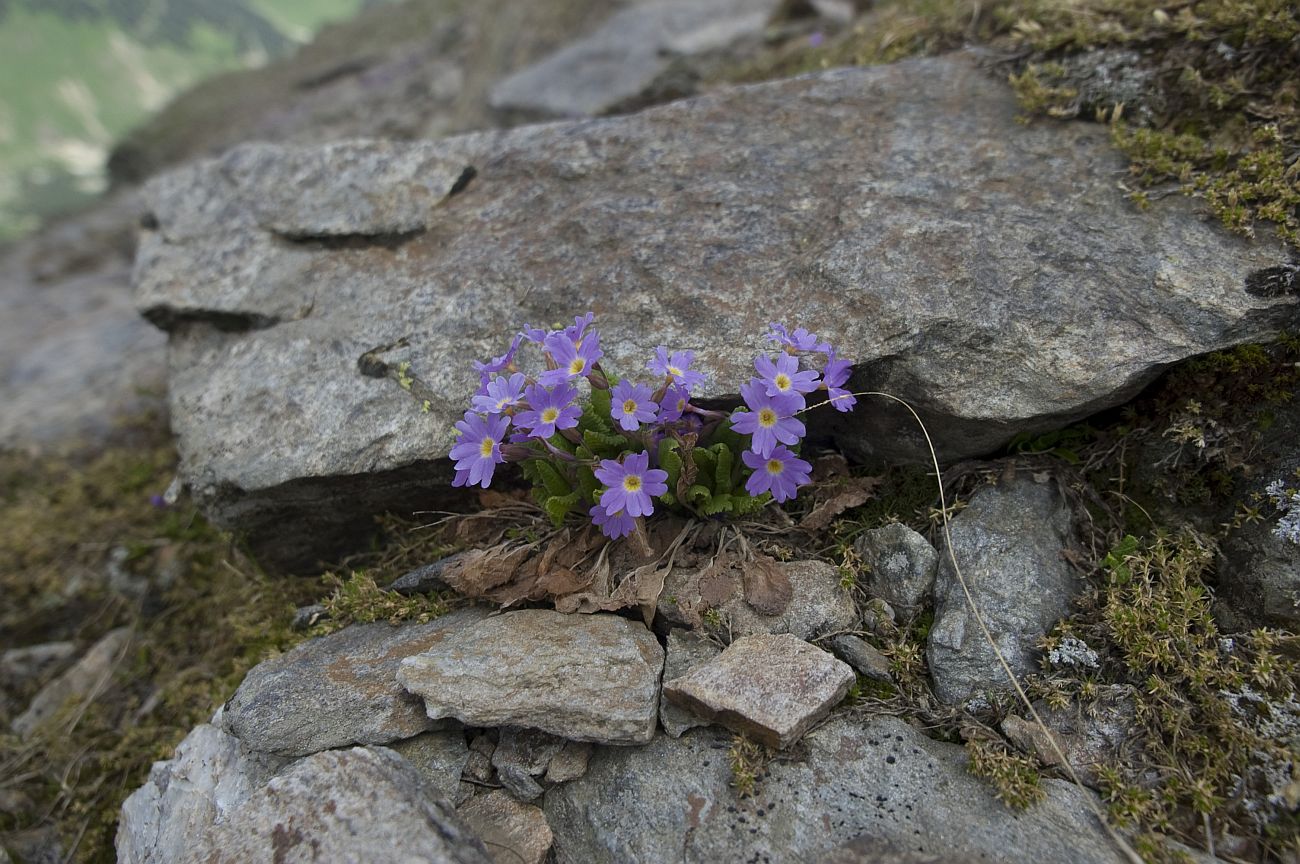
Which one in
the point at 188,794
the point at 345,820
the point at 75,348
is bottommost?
the point at 75,348

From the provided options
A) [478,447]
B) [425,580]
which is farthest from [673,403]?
[425,580]

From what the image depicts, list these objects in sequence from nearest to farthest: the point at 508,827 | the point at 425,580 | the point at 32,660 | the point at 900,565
Result: the point at 508,827, the point at 900,565, the point at 425,580, the point at 32,660

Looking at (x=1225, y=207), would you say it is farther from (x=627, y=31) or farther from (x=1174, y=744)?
(x=627, y=31)

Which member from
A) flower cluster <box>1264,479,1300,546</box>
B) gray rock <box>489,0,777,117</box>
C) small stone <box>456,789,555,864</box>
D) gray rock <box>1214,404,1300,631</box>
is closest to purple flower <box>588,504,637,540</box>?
small stone <box>456,789,555,864</box>

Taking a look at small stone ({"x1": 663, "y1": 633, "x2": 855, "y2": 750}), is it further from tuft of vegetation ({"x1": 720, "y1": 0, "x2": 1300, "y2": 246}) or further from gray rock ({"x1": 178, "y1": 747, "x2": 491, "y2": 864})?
tuft of vegetation ({"x1": 720, "y1": 0, "x2": 1300, "y2": 246})

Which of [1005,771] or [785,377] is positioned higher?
[785,377]

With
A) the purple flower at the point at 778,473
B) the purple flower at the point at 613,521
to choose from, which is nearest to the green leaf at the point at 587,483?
the purple flower at the point at 613,521

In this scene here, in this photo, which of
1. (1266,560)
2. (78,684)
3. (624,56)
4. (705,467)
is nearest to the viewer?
(1266,560)

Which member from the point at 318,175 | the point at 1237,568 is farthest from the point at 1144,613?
the point at 318,175

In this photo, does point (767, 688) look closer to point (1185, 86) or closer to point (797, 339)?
point (797, 339)
